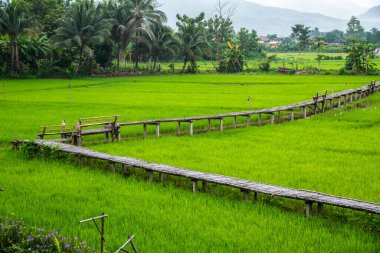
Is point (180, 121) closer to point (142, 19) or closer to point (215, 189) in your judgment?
point (215, 189)

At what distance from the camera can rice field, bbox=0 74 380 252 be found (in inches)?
265

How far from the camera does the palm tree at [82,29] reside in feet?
133

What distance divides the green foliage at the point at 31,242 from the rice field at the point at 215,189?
3.28 ft

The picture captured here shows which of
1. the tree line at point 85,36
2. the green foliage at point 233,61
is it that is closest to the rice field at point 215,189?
the tree line at point 85,36

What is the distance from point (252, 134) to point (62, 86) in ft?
74.2

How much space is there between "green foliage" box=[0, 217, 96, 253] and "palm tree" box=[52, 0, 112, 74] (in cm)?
3582

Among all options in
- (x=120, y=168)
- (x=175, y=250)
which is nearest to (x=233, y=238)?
(x=175, y=250)

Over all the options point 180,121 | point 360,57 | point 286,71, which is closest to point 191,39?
point 286,71

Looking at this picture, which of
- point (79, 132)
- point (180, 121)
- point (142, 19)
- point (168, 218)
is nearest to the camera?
point (168, 218)

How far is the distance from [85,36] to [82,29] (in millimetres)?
1742

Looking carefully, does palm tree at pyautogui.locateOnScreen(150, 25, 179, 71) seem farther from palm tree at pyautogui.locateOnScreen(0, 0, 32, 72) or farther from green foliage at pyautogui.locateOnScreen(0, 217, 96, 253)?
green foliage at pyautogui.locateOnScreen(0, 217, 96, 253)

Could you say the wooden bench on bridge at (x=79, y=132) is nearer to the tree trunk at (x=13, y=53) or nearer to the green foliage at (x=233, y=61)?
the tree trunk at (x=13, y=53)

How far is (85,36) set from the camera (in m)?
41.9

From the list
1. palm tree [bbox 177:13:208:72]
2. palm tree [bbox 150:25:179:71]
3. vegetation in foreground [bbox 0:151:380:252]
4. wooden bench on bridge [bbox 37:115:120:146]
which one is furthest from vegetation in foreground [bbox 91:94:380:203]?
palm tree [bbox 177:13:208:72]
